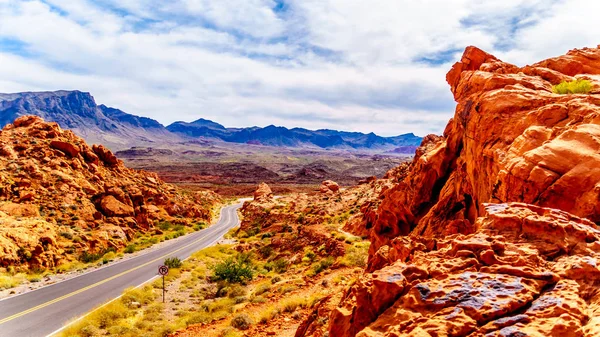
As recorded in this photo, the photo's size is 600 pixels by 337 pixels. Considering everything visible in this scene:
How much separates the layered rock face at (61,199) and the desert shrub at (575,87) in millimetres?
33474

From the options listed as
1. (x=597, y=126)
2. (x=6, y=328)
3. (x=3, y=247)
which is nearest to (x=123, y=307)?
(x=6, y=328)

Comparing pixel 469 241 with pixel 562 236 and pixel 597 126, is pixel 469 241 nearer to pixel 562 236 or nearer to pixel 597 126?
pixel 562 236

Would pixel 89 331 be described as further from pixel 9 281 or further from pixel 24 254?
pixel 24 254

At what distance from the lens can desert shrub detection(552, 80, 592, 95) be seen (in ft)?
37.6

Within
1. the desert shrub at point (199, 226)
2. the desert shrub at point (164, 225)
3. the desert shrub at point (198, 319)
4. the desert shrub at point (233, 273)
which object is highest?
the desert shrub at point (198, 319)

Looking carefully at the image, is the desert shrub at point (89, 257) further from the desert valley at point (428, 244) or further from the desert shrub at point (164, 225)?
the desert shrub at point (164, 225)

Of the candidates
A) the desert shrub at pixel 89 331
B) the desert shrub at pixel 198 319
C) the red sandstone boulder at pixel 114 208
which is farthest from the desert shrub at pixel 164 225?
the desert shrub at pixel 198 319

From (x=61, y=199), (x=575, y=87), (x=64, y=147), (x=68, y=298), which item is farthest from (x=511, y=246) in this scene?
(x=64, y=147)

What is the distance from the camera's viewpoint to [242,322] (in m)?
13.6

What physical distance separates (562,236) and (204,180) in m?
154

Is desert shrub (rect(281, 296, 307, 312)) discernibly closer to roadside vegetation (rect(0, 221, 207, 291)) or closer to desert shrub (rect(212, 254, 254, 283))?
desert shrub (rect(212, 254, 254, 283))

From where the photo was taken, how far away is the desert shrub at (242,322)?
44.0 feet

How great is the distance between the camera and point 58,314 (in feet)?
56.9

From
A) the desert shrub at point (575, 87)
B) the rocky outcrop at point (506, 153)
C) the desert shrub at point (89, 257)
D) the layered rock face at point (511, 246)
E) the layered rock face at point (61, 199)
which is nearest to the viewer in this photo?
the layered rock face at point (511, 246)
